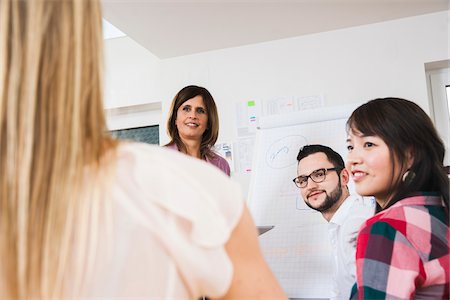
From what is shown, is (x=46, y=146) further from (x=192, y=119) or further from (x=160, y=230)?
(x=192, y=119)

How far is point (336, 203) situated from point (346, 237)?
13cm

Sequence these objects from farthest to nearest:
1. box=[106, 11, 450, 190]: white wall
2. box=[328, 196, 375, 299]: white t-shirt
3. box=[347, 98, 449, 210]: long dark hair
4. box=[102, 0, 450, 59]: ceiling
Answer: box=[106, 11, 450, 190]: white wall → box=[102, 0, 450, 59]: ceiling → box=[328, 196, 375, 299]: white t-shirt → box=[347, 98, 449, 210]: long dark hair

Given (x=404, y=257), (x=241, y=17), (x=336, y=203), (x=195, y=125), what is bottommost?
(x=404, y=257)

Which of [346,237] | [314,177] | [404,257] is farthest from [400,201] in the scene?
[314,177]

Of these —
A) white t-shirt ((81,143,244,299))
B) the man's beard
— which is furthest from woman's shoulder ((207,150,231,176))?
white t-shirt ((81,143,244,299))

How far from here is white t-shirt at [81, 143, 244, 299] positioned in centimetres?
44

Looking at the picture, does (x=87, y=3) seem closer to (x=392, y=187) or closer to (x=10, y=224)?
(x=10, y=224)

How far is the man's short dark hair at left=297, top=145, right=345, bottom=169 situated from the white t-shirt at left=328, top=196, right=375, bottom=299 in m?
0.13

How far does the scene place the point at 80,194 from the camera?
44 cm

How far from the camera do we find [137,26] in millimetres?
2660

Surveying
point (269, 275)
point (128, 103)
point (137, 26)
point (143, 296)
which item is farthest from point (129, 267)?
point (128, 103)

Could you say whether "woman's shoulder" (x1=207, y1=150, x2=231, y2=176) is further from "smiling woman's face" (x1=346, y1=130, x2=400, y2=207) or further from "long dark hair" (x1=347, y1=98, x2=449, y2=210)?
"long dark hair" (x1=347, y1=98, x2=449, y2=210)

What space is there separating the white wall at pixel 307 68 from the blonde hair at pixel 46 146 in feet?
7.85

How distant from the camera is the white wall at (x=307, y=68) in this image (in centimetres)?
256
